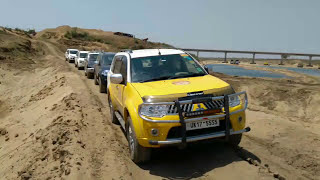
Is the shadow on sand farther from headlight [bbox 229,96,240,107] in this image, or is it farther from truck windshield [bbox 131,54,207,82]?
truck windshield [bbox 131,54,207,82]

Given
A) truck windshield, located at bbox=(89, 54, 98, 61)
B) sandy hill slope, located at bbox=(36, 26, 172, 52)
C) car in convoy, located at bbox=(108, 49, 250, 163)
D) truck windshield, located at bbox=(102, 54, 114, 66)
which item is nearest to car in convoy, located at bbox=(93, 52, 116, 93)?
truck windshield, located at bbox=(102, 54, 114, 66)

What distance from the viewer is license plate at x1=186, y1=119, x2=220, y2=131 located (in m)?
4.65

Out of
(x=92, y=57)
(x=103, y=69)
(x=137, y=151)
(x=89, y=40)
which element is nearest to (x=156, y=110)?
(x=137, y=151)

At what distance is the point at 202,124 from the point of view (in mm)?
4719

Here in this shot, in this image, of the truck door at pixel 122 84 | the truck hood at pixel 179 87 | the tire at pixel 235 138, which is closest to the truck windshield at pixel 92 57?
the truck door at pixel 122 84

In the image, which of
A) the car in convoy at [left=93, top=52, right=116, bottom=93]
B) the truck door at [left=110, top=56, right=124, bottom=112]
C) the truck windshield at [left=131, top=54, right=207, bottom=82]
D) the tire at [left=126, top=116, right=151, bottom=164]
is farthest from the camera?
the car in convoy at [left=93, top=52, right=116, bottom=93]

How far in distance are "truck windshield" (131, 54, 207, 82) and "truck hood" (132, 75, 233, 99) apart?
0.28 meters

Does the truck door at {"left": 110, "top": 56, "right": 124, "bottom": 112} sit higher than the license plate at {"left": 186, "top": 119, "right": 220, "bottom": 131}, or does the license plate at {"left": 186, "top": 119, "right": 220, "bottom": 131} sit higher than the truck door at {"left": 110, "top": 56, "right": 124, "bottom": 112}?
the truck door at {"left": 110, "top": 56, "right": 124, "bottom": 112}

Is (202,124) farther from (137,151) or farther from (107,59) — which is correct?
(107,59)

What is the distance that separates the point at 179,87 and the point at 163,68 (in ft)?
3.58

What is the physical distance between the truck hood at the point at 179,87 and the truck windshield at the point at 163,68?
28cm

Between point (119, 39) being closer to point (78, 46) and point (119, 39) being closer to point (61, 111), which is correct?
point (78, 46)

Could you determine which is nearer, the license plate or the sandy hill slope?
the license plate

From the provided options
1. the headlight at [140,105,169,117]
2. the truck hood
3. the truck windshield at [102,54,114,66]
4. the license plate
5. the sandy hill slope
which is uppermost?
the sandy hill slope
